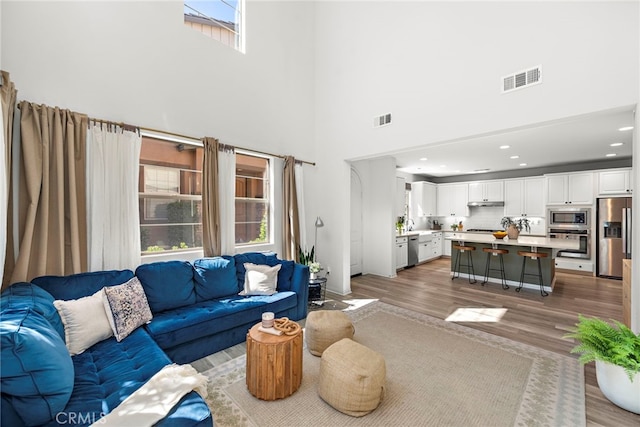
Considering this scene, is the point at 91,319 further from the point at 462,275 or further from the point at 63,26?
the point at 462,275

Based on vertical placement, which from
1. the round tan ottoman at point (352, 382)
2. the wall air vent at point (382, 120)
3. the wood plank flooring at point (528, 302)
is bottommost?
the wood plank flooring at point (528, 302)

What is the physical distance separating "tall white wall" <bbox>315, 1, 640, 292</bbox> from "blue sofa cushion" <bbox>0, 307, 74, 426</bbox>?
13.0 ft

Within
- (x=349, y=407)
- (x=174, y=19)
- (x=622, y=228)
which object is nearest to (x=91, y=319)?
(x=349, y=407)

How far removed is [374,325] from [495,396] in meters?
1.52

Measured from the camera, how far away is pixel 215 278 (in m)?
3.29

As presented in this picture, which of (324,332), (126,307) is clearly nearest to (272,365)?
(324,332)

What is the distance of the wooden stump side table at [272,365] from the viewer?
2.09 meters

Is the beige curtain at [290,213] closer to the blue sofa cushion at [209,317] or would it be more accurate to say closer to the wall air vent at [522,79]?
the blue sofa cushion at [209,317]

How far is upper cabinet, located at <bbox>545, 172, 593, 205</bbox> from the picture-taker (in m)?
6.11

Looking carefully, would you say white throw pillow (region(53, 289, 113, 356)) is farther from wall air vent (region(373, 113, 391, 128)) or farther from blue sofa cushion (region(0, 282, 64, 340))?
wall air vent (region(373, 113, 391, 128))

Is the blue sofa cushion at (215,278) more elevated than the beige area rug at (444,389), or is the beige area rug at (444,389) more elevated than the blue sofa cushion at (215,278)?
the blue sofa cushion at (215,278)

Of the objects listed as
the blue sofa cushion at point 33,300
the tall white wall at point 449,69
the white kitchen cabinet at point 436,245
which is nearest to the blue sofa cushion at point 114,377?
the blue sofa cushion at point 33,300

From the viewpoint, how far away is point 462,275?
5969mm

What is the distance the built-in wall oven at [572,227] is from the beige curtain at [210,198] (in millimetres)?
7622
